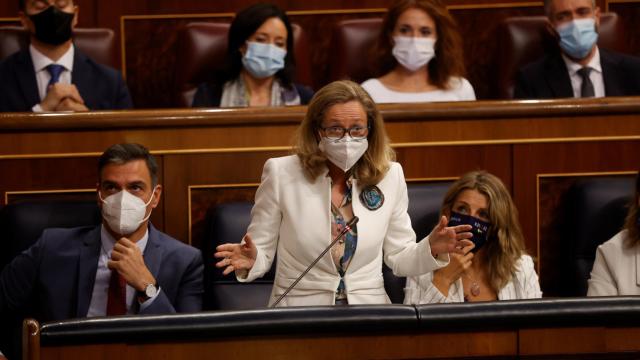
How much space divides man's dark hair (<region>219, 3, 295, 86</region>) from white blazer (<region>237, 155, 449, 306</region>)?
1.83 feet

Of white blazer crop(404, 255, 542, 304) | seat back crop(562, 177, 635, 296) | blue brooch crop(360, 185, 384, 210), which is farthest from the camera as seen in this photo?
seat back crop(562, 177, 635, 296)

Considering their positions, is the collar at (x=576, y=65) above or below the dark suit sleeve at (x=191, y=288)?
above

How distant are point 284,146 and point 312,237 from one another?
0.98ft

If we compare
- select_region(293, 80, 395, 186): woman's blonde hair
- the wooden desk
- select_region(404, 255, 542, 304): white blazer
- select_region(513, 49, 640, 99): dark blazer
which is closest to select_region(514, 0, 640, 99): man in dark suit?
select_region(513, 49, 640, 99): dark blazer

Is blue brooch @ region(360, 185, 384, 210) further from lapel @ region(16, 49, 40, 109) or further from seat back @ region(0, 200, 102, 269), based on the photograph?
lapel @ region(16, 49, 40, 109)

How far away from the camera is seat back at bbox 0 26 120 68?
212 cm

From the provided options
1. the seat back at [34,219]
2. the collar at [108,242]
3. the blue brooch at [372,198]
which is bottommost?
the collar at [108,242]

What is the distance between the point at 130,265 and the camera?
57.2 inches

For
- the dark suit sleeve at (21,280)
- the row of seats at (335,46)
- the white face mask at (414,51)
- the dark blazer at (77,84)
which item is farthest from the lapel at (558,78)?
the dark suit sleeve at (21,280)

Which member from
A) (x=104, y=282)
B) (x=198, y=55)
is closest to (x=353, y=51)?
(x=198, y=55)

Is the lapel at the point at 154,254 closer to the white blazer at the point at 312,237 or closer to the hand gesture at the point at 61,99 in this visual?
the white blazer at the point at 312,237

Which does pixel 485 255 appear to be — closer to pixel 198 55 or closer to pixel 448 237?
pixel 448 237

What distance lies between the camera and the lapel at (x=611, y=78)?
82.2 inches

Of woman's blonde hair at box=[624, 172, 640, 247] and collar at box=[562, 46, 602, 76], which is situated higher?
collar at box=[562, 46, 602, 76]
